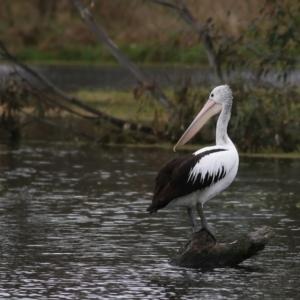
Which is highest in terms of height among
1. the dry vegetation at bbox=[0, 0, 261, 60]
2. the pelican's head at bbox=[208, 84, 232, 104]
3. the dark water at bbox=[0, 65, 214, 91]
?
the dry vegetation at bbox=[0, 0, 261, 60]

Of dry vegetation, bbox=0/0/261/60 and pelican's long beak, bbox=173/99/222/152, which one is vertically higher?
dry vegetation, bbox=0/0/261/60

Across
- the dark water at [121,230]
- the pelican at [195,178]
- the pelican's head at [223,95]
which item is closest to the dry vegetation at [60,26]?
the dark water at [121,230]

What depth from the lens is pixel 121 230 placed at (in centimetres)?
1045

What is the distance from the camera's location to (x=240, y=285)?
8070 millimetres

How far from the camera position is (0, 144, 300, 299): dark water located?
316 inches

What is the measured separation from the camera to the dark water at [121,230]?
8016mm

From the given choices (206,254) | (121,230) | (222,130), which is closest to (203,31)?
(121,230)

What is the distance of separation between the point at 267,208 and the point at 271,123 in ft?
16.4

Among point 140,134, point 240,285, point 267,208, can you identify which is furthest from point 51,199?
point 140,134

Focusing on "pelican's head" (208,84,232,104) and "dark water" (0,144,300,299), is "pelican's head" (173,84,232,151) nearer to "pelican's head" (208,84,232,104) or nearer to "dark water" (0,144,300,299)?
"pelican's head" (208,84,232,104)

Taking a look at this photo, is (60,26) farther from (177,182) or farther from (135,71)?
(177,182)

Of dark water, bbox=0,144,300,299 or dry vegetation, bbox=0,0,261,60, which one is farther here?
dry vegetation, bbox=0,0,261,60

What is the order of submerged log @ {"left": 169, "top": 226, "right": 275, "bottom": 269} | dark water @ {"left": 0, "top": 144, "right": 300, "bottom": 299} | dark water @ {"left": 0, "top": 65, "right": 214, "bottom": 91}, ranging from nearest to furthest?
dark water @ {"left": 0, "top": 144, "right": 300, "bottom": 299} → submerged log @ {"left": 169, "top": 226, "right": 275, "bottom": 269} → dark water @ {"left": 0, "top": 65, "right": 214, "bottom": 91}

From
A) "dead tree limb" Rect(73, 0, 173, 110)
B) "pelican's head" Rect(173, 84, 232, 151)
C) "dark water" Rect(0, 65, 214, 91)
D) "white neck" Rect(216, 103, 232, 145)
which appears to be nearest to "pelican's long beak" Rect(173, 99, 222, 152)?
"pelican's head" Rect(173, 84, 232, 151)
